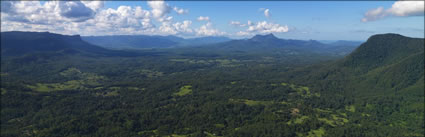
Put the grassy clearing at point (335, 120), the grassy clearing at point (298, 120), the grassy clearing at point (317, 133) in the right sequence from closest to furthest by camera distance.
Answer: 1. the grassy clearing at point (317, 133)
2. the grassy clearing at point (298, 120)
3. the grassy clearing at point (335, 120)

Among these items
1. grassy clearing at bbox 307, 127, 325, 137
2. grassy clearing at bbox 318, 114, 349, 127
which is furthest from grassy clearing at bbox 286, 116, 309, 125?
grassy clearing at bbox 318, 114, 349, 127

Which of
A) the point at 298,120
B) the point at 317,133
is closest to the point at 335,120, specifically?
the point at 298,120

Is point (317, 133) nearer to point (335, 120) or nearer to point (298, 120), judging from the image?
point (298, 120)

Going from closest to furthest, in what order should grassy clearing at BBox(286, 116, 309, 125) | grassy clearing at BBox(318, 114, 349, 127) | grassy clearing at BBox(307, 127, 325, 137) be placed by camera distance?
1. grassy clearing at BBox(307, 127, 325, 137)
2. grassy clearing at BBox(286, 116, 309, 125)
3. grassy clearing at BBox(318, 114, 349, 127)

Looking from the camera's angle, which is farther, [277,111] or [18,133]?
[277,111]

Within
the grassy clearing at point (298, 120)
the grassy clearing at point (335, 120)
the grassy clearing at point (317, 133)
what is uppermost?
the grassy clearing at point (298, 120)

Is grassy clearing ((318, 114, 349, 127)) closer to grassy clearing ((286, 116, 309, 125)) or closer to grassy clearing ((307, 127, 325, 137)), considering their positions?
grassy clearing ((286, 116, 309, 125))

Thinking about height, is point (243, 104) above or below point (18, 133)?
above

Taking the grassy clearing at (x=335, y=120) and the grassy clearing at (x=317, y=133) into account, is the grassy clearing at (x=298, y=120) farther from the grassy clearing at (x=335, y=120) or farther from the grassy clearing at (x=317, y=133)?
the grassy clearing at (x=335, y=120)

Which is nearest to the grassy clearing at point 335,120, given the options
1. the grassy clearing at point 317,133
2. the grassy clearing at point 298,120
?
the grassy clearing at point 298,120

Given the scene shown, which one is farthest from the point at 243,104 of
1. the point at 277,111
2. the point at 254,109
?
the point at 277,111

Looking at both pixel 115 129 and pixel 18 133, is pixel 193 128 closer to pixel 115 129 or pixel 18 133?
pixel 115 129
